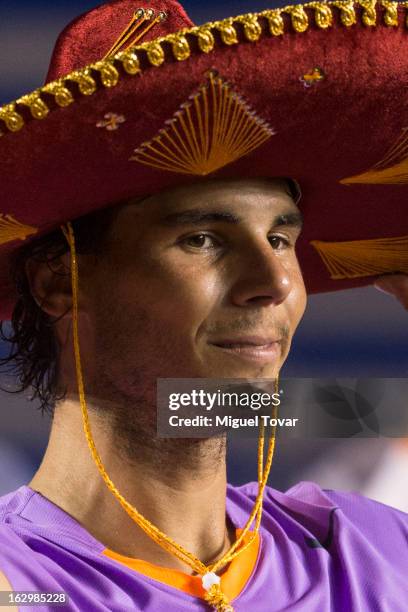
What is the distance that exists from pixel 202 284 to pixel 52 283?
272 mm

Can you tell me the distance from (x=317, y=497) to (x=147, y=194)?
0.69m

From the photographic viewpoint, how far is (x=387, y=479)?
7.14 feet

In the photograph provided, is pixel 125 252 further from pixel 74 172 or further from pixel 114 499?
pixel 114 499

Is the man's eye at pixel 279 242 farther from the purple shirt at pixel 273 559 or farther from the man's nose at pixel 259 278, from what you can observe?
the purple shirt at pixel 273 559

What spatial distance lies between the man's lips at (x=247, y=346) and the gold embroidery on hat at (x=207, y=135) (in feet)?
0.74

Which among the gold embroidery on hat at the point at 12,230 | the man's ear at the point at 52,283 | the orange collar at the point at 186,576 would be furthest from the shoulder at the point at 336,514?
the gold embroidery on hat at the point at 12,230

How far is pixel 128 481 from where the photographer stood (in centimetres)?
145

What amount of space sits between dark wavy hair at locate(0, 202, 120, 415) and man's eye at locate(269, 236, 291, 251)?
229 millimetres

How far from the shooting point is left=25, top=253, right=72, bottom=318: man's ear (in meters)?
1.49

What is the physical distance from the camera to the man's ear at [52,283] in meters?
1.49

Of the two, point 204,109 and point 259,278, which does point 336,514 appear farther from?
point 204,109

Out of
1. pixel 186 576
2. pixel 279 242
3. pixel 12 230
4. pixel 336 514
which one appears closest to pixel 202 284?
pixel 279 242

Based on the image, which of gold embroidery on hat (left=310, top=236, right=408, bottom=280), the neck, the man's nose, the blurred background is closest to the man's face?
the man's nose

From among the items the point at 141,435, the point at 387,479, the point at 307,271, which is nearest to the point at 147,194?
the point at 141,435
